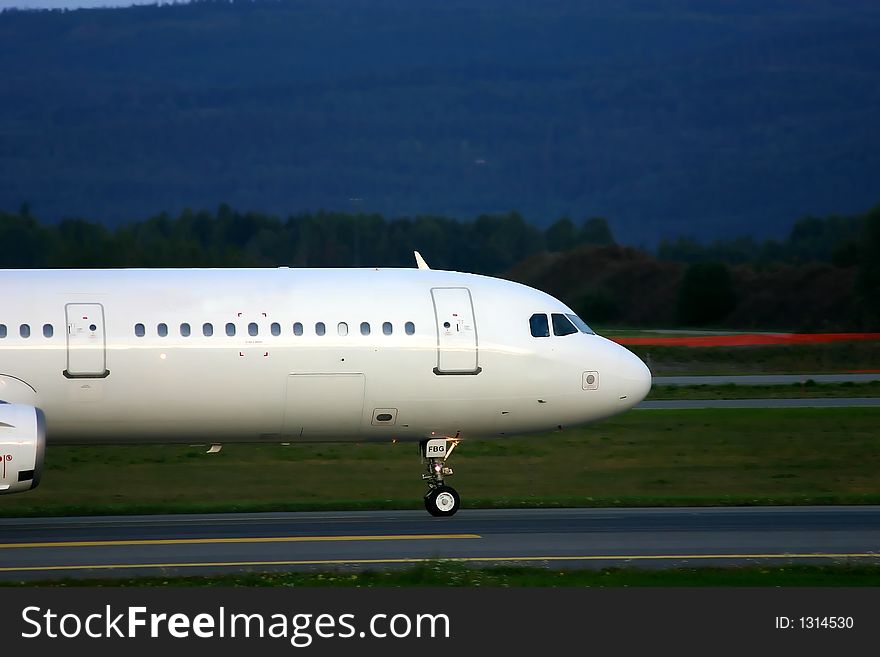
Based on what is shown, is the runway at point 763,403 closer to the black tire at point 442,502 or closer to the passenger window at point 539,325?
the passenger window at point 539,325

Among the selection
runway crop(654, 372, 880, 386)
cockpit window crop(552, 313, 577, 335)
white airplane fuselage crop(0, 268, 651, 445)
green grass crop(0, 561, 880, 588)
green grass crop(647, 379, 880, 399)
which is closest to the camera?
green grass crop(0, 561, 880, 588)

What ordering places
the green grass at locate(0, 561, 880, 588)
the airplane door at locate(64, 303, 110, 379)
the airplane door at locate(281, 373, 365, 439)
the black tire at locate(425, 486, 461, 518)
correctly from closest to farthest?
1. the green grass at locate(0, 561, 880, 588)
2. the airplane door at locate(64, 303, 110, 379)
3. the airplane door at locate(281, 373, 365, 439)
4. the black tire at locate(425, 486, 461, 518)

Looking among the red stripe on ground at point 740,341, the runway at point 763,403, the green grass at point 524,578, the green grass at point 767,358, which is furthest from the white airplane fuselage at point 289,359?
the red stripe on ground at point 740,341

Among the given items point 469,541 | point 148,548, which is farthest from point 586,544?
point 148,548

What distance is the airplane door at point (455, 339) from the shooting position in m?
26.5

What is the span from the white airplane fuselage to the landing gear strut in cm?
37

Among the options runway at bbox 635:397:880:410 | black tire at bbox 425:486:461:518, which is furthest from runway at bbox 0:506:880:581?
runway at bbox 635:397:880:410

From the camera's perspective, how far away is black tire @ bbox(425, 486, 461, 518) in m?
26.9

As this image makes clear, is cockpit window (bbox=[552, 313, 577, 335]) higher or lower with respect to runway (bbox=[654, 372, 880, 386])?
higher

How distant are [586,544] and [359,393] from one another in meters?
5.20

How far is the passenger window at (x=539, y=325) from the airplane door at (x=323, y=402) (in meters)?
3.35

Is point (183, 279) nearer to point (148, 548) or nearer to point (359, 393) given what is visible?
point (359, 393)

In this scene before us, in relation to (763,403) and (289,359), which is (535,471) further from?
(763,403)

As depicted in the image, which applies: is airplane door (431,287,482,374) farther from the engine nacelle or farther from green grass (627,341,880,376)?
green grass (627,341,880,376)
